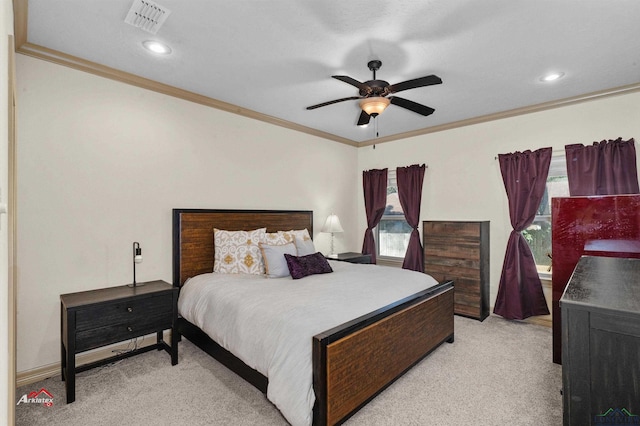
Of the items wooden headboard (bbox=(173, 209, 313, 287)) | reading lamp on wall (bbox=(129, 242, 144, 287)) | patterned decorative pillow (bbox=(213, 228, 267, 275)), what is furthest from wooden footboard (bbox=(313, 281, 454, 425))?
wooden headboard (bbox=(173, 209, 313, 287))

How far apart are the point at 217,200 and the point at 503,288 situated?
3630 mm

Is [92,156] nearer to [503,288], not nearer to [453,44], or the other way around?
[453,44]

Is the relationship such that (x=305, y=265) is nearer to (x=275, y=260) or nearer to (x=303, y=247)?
(x=275, y=260)

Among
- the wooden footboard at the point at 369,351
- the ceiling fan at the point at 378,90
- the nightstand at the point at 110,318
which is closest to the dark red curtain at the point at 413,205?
the wooden footboard at the point at 369,351

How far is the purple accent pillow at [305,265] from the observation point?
9.93ft

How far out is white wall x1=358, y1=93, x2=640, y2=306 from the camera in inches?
129

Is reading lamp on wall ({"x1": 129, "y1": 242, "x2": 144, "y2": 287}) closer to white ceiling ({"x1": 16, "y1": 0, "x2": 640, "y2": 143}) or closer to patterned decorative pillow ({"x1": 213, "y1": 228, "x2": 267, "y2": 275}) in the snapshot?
patterned decorative pillow ({"x1": 213, "y1": 228, "x2": 267, "y2": 275})

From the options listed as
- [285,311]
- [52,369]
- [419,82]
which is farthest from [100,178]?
[419,82]

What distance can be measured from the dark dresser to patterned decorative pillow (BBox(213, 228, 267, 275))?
103 inches

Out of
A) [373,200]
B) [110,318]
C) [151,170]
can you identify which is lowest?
[110,318]

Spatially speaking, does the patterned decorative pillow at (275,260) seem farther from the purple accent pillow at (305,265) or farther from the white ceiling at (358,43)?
the white ceiling at (358,43)

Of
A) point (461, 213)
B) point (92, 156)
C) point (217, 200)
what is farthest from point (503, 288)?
point (92, 156)

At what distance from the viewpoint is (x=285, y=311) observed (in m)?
2.01
